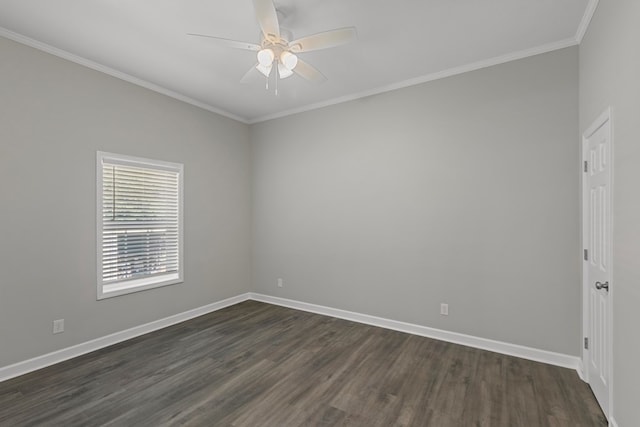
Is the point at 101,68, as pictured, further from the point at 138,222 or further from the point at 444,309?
the point at 444,309

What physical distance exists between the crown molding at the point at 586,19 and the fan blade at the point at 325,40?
71.8 inches

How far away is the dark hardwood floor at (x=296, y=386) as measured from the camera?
6.88ft

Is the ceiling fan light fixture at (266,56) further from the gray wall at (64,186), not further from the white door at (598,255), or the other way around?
the white door at (598,255)

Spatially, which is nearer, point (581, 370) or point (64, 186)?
point (581, 370)

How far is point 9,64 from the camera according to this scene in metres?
2.60

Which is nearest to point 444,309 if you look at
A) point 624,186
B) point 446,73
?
point 624,186

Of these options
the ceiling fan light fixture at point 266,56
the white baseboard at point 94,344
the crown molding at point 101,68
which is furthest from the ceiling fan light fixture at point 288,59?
the white baseboard at point 94,344

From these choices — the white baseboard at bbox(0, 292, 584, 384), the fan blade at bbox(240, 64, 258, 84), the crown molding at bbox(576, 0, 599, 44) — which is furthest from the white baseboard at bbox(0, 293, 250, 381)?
the crown molding at bbox(576, 0, 599, 44)

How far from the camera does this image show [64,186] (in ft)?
9.64

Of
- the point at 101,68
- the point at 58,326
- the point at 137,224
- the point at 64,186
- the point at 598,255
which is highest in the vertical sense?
the point at 101,68

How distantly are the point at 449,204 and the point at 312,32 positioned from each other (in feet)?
7.50

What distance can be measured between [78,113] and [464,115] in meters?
4.15

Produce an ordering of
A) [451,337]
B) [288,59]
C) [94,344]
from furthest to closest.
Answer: [451,337] < [94,344] < [288,59]

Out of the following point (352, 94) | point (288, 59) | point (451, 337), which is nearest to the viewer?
point (288, 59)
